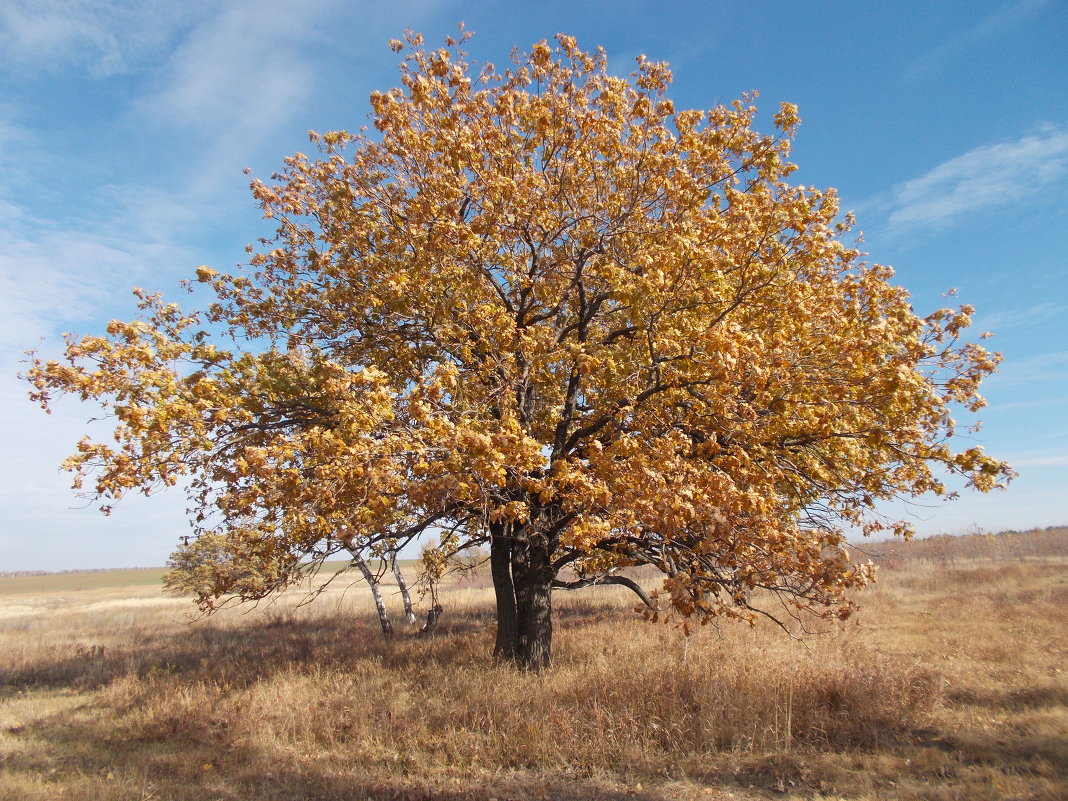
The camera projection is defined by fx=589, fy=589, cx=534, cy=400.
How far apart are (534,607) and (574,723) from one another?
10.2 feet

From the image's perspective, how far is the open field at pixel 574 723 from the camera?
6508mm

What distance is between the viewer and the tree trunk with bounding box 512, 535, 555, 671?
10555 millimetres

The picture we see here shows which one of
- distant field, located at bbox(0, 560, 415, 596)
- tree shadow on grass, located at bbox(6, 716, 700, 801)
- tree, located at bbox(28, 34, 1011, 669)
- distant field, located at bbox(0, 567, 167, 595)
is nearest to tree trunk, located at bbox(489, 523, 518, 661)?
tree, located at bbox(28, 34, 1011, 669)

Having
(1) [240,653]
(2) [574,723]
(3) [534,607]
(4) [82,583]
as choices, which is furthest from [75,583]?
(2) [574,723]

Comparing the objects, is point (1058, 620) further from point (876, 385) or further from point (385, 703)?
point (385, 703)

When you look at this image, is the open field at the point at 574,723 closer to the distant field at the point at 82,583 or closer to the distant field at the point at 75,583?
the distant field at the point at 82,583

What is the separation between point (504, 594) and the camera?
38.7 feet

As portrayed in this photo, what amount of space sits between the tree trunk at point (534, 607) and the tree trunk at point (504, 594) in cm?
28

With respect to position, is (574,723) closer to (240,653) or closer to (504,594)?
(504,594)

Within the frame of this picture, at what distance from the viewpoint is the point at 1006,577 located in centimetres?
2533

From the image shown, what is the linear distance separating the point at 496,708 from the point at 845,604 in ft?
15.9

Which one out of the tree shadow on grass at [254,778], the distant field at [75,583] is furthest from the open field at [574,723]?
the distant field at [75,583]

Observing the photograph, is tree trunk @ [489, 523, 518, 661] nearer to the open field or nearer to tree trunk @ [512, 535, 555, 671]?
tree trunk @ [512, 535, 555, 671]

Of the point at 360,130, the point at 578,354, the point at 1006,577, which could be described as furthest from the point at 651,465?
the point at 1006,577
